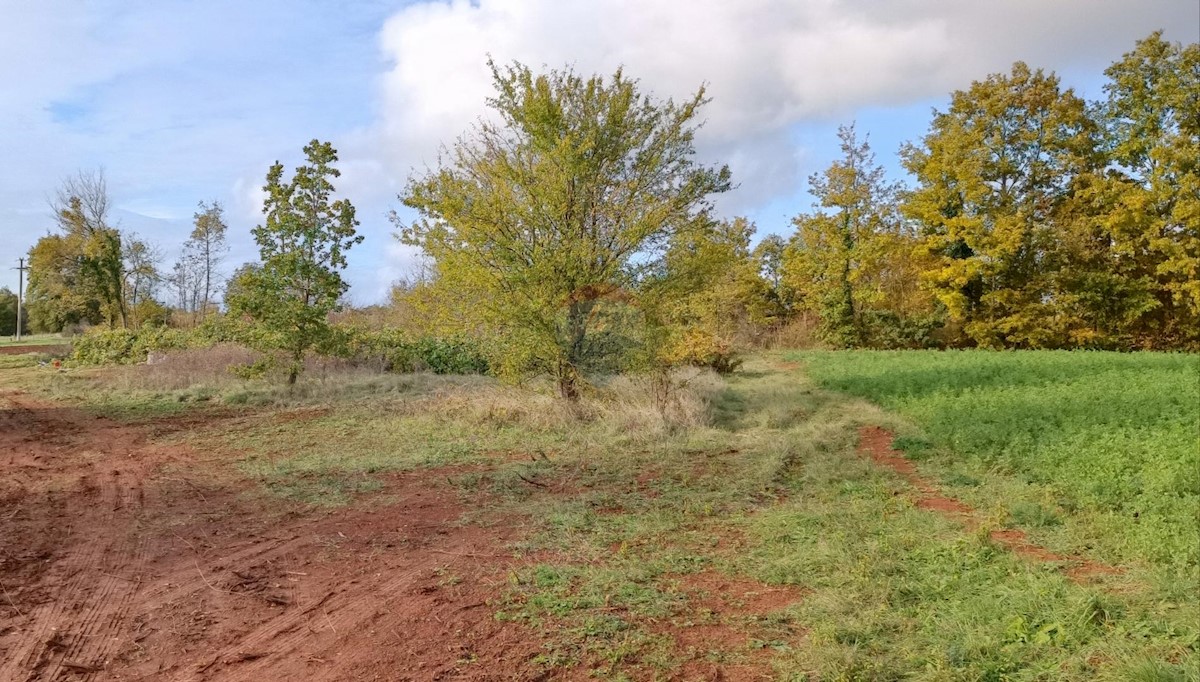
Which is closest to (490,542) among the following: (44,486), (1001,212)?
(44,486)

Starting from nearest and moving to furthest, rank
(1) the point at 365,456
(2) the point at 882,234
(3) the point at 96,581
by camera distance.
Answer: (3) the point at 96,581, (1) the point at 365,456, (2) the point at 882,234

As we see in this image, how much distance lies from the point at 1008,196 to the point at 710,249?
21157mm

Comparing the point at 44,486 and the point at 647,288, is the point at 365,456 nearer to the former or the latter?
the point at 44,486

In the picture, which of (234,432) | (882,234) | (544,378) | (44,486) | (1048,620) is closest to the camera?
(1048,620)

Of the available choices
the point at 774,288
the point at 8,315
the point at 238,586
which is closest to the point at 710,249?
the point at 238,586

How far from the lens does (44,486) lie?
23.5 feet

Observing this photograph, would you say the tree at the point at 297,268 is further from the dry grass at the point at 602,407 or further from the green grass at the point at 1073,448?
the green grass at the point at 1073,448

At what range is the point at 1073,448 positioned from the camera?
7844 mm

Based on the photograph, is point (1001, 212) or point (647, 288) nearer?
point (647, 288)

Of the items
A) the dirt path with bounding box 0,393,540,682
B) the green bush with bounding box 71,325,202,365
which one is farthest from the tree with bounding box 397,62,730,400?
the green bush with bounding box 71,325,202,365

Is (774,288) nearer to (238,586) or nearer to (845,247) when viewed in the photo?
(845,247)

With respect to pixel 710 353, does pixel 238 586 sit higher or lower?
lower

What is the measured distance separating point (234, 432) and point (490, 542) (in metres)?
6.97

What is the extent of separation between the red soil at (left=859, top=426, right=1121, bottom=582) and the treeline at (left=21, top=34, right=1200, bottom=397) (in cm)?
345
